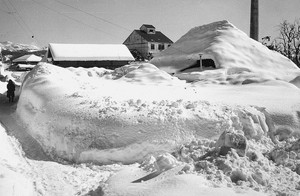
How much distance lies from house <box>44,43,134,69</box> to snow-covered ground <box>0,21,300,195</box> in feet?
55.9

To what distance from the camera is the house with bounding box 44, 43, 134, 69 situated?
97.3ft

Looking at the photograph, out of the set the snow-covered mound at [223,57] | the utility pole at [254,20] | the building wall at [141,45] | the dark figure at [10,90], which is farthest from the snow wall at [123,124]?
the building wall at [141,45]

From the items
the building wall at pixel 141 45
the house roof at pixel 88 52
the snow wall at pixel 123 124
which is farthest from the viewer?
the building wall at pixel 141 45

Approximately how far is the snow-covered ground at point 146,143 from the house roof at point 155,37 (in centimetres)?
3705

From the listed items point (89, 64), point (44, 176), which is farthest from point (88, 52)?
point (44, 176)

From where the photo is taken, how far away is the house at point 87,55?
29672 millimetres

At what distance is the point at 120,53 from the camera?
32469 mm

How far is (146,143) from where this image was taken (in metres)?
7.44

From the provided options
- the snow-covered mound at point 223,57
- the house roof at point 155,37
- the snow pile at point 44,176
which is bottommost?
the snow pile at point 44,176

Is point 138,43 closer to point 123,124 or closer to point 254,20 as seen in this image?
point 254,20

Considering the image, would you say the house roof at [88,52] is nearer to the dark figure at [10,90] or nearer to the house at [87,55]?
the house at [87,55]

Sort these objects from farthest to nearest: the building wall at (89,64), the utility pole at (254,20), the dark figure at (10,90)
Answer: the building wall at (89,64) < the utility pole at (254,20) < the dark figure at (10,90)

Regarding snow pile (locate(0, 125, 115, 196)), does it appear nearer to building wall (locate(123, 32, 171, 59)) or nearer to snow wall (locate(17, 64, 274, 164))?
snow wall (locate(17, 64, 274, 164))

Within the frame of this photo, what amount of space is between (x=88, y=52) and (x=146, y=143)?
25352 mm
